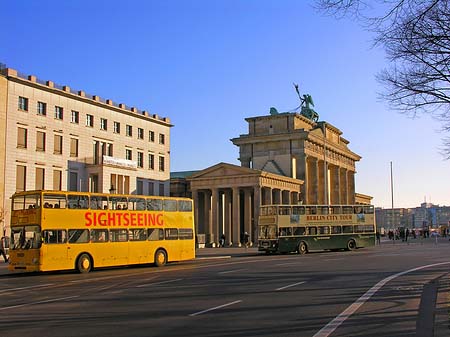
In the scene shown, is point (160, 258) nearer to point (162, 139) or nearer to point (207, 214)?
point (207, 214)

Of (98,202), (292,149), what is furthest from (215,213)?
(98,202)

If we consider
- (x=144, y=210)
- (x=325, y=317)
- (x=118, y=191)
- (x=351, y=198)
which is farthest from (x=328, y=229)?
(x=351, y=198)

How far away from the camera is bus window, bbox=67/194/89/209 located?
1051 inches

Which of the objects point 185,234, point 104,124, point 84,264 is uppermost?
point 104,124

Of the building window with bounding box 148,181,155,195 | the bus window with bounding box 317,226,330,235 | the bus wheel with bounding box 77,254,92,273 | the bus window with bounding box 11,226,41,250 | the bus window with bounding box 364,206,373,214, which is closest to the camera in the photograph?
the bus window with bounding box 11,226,41,250

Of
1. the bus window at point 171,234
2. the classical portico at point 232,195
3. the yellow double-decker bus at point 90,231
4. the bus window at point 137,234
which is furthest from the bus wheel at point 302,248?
the classical portico at point 232,195

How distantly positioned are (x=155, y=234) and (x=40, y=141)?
29.4m

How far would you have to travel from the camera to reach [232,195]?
7412cm

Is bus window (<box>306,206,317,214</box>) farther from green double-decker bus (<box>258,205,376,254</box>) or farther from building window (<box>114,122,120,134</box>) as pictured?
building window (<box>114,122,120,134</box>)

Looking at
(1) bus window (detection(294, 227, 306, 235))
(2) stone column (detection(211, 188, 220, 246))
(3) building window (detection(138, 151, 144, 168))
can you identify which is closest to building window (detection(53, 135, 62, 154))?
(3) building window (detection(138, 151, 144, 168))

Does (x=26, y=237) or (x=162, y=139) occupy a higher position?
(x=162, y=139)

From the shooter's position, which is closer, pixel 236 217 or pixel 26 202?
pixel 26 202

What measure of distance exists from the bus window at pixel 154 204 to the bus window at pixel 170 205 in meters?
0.40

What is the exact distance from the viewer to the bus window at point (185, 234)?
107 feet
